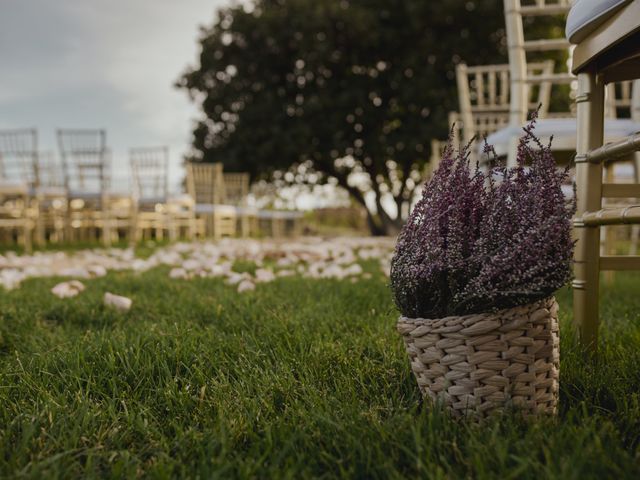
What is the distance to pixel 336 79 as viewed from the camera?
14.4 meters

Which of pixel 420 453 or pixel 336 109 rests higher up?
pixel 336 109

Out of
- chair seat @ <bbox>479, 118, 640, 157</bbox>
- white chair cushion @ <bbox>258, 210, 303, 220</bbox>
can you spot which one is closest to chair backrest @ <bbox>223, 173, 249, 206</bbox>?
white chair cushion @ <bbox>258, 210, 303, 220</bbox>

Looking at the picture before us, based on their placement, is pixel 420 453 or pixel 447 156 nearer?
pixel 420 453

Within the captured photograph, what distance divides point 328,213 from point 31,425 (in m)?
18.8

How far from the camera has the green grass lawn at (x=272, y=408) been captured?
91 centimetres

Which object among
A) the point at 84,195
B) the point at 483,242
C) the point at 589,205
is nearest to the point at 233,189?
the point at 84,195

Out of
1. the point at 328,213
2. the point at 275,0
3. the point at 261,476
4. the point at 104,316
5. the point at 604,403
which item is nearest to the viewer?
the point at 261,476

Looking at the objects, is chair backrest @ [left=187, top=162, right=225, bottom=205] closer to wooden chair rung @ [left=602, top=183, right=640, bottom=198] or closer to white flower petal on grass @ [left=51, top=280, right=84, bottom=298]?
white flower petal on grass @ [left=51, top=280, right=84, bottom=298]

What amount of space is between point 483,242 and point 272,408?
562mm

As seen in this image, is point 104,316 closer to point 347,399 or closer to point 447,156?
point 347,399

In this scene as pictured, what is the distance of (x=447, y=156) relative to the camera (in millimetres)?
1177

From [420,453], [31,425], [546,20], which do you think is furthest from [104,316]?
[546,20]

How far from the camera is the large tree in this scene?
13.4 metres

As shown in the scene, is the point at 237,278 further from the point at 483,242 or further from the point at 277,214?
the point at 277,214
